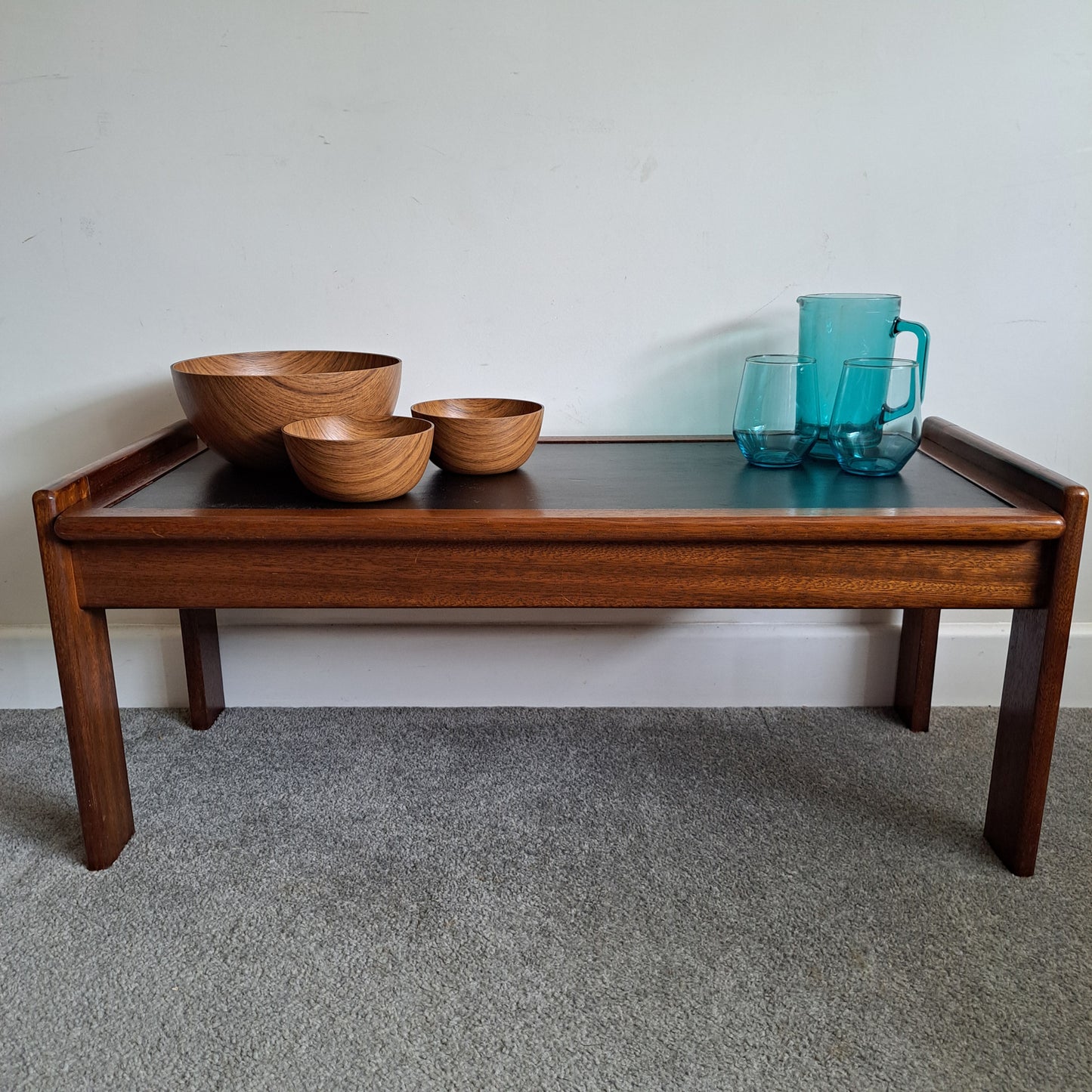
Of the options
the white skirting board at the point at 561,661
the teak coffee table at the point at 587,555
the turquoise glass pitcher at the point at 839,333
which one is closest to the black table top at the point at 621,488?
the teak coffee table at the point at 587,555

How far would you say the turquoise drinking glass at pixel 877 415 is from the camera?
117 centimetres

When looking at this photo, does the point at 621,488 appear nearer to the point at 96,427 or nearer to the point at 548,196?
the point at 548,196

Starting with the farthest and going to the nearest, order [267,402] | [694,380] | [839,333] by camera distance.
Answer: [694,380] → [839,333] → [267,402]

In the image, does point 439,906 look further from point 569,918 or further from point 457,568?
point 457,568

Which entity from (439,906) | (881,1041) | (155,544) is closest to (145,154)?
(155,544)

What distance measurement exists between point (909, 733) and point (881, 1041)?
0.65 m

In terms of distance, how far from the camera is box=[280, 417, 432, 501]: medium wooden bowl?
105cm

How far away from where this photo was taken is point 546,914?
1.09 meters

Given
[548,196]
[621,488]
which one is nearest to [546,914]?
[621,488]

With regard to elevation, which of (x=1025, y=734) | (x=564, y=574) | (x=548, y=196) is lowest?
(x=1025, y=734)

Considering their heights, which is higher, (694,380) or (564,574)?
(694,380)

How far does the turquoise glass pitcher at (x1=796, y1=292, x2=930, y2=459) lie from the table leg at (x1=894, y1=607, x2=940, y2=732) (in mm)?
350

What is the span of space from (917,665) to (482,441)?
2.54 ft

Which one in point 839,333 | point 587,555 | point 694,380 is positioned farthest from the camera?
point 694,380
